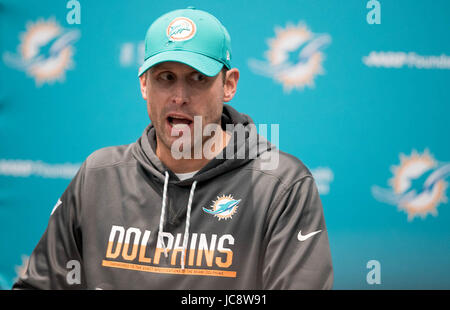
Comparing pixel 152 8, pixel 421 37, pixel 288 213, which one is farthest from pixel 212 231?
pixel 421 37

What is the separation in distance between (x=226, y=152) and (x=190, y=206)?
0.21 m

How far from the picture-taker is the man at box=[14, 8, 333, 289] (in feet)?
4.40

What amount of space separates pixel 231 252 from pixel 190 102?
46cm

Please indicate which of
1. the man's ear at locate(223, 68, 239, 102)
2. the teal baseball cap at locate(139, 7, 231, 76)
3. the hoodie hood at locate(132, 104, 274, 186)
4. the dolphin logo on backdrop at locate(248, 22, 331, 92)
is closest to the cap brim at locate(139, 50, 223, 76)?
the teal baseball cap at locate(139, 7, 231, 76)

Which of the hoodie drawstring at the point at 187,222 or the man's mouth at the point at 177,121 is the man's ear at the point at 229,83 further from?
the hoodie drawstring at the point at 187,222

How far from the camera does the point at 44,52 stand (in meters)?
2.27

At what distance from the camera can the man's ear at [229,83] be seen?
60.1 inches

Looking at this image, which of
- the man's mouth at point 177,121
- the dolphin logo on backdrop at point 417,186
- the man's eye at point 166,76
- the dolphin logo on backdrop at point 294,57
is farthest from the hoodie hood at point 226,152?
the dolphin logo on backdrop at point 417,186

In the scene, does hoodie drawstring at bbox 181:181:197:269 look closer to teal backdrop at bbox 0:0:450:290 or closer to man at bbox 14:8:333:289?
man at bbox 14:8:333:289

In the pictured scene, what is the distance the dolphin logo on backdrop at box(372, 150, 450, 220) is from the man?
836 millimetres

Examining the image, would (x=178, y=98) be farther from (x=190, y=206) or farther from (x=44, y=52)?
(x=44, y=52)

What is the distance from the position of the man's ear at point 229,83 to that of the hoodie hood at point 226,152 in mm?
70

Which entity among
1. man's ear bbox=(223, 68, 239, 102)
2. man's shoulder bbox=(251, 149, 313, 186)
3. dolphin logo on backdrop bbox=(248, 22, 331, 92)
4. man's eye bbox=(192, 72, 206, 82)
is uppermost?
dolphin logo on backdrop bbox=(248, 22, 331, 92)

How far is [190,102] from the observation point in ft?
4.58
